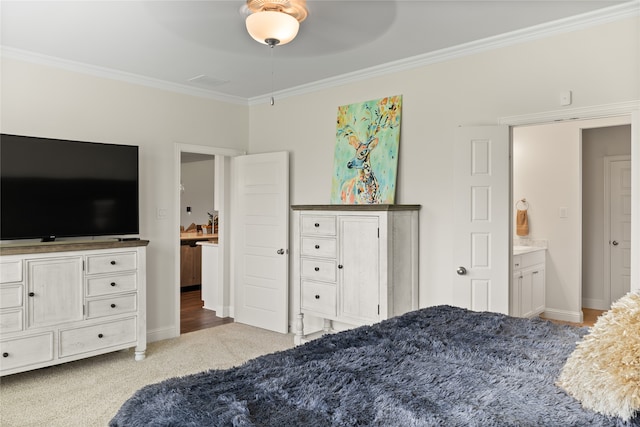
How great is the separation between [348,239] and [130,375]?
2.15 metres

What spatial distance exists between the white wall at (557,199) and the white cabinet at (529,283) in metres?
0.20

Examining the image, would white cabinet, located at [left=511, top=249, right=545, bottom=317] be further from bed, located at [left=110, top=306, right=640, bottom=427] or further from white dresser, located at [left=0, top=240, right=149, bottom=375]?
white dresser, located at [left=0, top=240, right=149, bottom=375]

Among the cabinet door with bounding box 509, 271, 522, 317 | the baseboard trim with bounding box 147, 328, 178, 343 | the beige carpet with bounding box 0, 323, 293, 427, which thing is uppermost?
the cabinet door with bounding box 509, 271, 522, 317

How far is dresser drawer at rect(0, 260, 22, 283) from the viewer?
333cm

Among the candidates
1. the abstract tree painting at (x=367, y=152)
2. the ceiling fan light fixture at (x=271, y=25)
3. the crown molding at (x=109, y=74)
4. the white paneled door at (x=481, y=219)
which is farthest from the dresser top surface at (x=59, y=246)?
the white paneled door at (x=481, y=219)

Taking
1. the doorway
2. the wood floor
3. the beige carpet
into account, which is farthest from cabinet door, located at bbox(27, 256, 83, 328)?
the doorway

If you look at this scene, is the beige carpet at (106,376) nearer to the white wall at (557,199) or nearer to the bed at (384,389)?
the bed at (384,389)

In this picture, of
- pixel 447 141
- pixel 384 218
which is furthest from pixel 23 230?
pixel 447 141

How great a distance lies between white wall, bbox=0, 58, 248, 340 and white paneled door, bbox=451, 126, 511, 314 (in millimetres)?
2911

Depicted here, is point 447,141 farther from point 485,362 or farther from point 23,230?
point 23,230

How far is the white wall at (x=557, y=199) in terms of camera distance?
5.34 metres

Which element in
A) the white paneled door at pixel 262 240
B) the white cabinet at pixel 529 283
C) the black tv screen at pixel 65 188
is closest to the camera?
the black tv screen at pixel 65 188

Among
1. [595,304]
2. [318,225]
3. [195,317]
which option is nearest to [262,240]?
[318,225]

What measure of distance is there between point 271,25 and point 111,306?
276 centimetres
